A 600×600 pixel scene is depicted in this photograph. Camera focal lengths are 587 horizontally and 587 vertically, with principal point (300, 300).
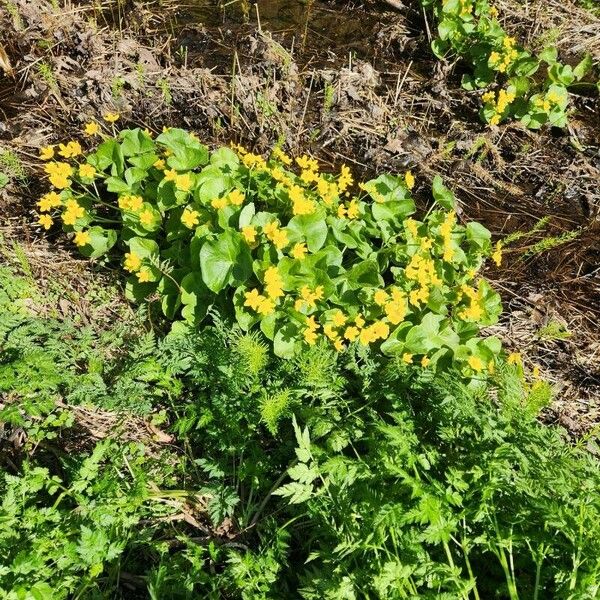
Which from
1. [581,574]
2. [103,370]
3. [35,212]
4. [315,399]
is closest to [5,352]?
[103,370]

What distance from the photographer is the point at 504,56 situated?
12.5ft

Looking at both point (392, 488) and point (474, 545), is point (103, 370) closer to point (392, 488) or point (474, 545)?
point (392, 488)

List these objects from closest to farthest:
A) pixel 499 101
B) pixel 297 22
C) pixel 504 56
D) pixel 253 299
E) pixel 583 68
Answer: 1. pixel 253 299
2. pixel 499 101
3. pixel 504 56
4. pixel 583 68
5. pixel 297 22

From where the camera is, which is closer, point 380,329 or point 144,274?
point 380,329

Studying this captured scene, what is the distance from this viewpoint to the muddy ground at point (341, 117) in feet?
11.0

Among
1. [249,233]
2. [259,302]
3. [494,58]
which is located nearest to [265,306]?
[259,302]

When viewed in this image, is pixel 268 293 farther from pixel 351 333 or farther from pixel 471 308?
pixel 471 308

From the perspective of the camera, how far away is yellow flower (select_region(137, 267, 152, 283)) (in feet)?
8.94

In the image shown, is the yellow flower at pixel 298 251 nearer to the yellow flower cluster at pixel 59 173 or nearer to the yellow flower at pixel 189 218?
the yellow flower at pixel 189 218

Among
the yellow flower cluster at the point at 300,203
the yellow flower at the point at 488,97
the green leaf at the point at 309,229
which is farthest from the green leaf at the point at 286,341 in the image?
the yellow flower at the point at 488,97

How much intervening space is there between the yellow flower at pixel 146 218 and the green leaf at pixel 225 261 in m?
0.37

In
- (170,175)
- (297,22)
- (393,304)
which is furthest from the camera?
(297,22)

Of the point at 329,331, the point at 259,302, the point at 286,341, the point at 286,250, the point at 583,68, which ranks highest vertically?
the point at 583,68

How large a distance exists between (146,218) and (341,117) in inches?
64.5
